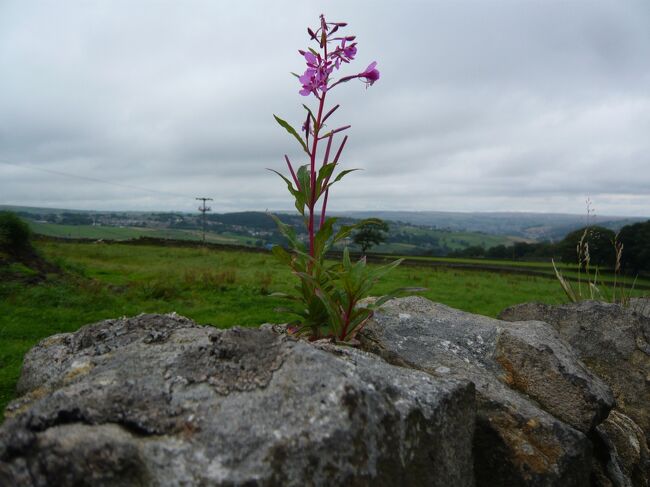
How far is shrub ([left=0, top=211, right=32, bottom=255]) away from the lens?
53.5 ft

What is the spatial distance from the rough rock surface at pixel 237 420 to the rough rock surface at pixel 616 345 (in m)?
3.29

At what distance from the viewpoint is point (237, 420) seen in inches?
88.7

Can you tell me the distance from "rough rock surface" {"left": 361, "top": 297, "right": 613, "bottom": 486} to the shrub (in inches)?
648

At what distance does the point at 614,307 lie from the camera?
5938mm

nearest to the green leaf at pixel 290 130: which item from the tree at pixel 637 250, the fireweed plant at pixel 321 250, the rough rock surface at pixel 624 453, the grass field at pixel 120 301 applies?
the fireweed plant at pixel 321 250

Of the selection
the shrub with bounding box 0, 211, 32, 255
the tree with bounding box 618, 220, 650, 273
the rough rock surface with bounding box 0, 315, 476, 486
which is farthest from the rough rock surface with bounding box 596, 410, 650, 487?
the tree with bounding box 618, 220, 650, 273

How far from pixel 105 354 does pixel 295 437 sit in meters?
1.68

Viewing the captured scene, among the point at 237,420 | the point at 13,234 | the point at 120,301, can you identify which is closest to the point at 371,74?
the point at 237,420

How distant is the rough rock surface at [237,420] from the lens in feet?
6.36

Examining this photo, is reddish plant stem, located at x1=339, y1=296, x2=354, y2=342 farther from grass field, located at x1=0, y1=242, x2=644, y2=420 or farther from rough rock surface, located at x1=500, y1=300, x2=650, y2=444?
rough rock surface, located at x1=500, y1=300, x2=650, y2=444

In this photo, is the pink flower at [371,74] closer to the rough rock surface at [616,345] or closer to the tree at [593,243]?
the rough rock surface at [616,345]

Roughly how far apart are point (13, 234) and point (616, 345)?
19.4 metres

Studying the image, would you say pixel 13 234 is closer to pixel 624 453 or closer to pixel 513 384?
pixel 513 384

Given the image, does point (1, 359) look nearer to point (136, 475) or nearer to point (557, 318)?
point (136, 475)
